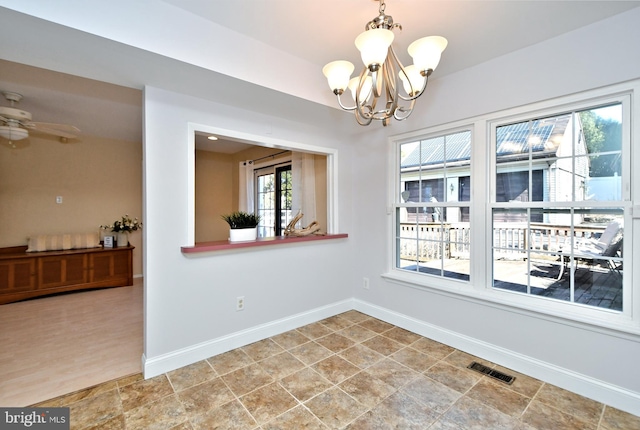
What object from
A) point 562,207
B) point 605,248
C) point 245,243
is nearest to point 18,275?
point 245,243

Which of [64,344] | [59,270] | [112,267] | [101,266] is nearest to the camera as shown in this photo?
[64,344]

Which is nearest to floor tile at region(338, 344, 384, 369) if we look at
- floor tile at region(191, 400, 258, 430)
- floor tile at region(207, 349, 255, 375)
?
floor tile at region(207, 349, 255, 375)

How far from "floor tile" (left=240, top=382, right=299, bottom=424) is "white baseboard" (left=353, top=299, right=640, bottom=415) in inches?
62.8

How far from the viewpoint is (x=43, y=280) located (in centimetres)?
399

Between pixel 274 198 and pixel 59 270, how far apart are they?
3447 mm

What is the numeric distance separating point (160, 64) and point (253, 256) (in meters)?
1.77

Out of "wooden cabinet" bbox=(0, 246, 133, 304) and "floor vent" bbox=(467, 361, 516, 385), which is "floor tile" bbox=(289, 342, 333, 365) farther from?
"wooden cabinet" bbox=(0, 246, 133, 304)

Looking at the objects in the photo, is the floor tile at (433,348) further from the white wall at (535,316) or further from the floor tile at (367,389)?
the floor tile at (367,389)

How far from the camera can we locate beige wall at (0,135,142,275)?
4.16 meters

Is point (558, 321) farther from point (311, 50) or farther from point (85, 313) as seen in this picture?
point (85, 313)

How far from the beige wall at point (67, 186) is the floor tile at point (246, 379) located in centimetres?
409

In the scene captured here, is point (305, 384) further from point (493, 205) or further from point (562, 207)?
point (562, 207)

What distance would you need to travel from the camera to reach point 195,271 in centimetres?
240

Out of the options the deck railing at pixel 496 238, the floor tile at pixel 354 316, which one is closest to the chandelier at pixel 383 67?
the deck railing at pixel 496 238
